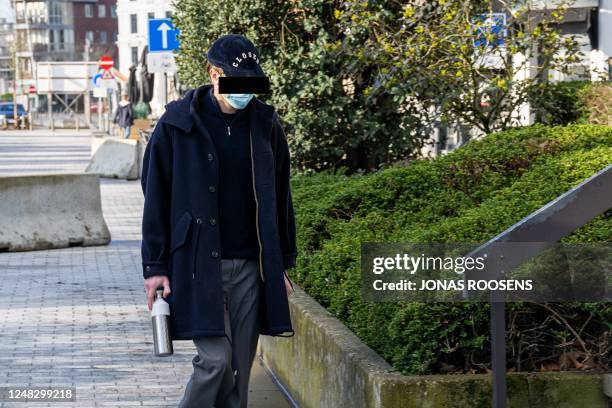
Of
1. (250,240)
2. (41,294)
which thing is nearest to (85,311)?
(41,294)

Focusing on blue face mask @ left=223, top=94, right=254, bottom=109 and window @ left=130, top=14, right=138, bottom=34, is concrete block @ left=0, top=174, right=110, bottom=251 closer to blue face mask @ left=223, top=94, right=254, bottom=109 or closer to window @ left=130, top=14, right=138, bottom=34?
blue face mask @ left=223, top=94, right=254, bottom=109

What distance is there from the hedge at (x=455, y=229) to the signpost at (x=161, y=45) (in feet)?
33.0

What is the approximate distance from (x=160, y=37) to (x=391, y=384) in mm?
16927

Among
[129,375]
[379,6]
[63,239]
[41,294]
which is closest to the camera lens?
[129,375]

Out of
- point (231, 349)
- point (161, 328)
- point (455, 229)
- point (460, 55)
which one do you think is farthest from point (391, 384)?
point (460, 55)

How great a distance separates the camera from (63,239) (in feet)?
50.4

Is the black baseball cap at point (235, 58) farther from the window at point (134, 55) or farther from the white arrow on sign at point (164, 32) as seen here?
the window at point (134, 55)

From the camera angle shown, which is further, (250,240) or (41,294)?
(41,294)

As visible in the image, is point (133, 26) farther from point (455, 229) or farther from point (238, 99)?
point (238, 99)

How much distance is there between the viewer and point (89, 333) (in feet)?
31.5

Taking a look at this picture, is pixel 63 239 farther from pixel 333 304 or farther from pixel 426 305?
pixel 426 305

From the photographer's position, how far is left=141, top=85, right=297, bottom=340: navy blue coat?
545 cm

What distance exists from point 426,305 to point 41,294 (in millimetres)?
6623

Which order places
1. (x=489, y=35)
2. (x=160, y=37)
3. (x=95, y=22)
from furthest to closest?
1. (x=95, y=22)
2. (x=160, y=37)
3. (x=489, y=35)
